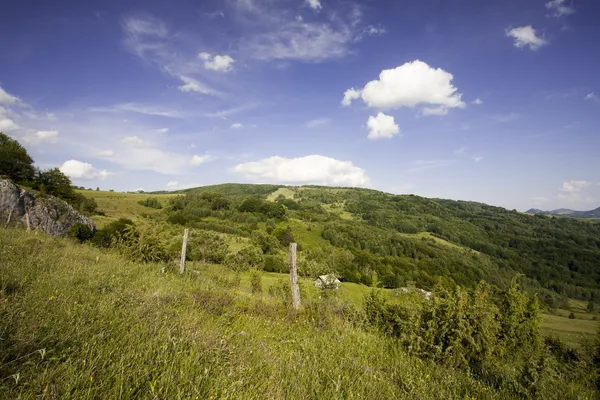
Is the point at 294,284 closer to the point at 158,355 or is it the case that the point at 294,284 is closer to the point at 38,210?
the point at 158,355

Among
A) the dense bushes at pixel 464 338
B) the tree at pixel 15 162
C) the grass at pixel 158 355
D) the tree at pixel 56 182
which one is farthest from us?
the tree at pixel 56 182

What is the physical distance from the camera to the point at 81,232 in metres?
26.4

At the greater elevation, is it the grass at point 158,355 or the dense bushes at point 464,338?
the grass at point 158,355

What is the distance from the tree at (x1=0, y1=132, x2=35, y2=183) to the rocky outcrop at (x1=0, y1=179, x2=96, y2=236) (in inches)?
580

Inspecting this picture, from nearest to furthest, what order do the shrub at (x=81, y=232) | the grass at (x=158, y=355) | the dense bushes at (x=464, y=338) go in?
the grass at (x=158, y=355), the dense bushes at (x=464, y=338), the shrub at (x=81, y=232)

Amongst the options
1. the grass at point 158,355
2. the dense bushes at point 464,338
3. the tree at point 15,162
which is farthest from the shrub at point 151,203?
the dense bushes at point 464,338

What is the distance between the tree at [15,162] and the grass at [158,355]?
42.8 metres

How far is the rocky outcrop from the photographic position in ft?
72.0

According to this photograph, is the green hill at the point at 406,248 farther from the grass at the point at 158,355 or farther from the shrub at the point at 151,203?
the grass at the point at 158,355

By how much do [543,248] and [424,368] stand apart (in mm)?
239804

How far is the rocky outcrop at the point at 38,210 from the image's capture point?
72.0 feet

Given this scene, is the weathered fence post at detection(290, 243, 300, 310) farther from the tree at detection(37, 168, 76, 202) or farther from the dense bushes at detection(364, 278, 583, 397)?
the tree at detection(37, 168, 76, 202)

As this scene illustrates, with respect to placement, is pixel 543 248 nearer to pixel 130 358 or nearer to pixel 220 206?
pixel 220 206

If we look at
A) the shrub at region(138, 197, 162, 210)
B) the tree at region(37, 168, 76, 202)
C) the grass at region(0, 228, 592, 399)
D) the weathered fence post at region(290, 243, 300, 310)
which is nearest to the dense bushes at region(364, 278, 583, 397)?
the grass at region(0, 228, 592, 399)
